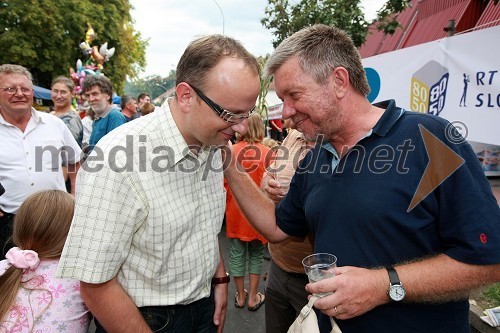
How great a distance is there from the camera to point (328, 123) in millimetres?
1667

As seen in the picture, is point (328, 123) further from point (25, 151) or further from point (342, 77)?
point (25, 151)

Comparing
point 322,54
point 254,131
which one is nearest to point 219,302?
point 322,54

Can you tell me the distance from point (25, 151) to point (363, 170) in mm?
3169

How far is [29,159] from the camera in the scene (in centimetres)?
330

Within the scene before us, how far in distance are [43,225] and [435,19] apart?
14.1 m

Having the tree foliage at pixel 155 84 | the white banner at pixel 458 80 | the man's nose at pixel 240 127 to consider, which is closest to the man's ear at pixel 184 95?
the man's nose at pixel 240 127

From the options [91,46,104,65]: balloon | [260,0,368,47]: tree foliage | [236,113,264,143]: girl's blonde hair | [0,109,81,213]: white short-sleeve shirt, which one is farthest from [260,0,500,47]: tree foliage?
[91,46,104,65]: balloon

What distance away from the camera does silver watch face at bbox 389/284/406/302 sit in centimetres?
135

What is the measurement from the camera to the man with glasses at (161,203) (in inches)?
50.6

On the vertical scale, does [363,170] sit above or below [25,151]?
above

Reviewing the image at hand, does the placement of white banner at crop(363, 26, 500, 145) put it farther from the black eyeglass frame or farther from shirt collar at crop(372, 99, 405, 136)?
the black eyeglass frame

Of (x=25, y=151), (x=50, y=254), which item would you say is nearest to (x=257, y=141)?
(x=25, y=151)

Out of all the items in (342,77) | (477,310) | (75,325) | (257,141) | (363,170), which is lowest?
(75,325)

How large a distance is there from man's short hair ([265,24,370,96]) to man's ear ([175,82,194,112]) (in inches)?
19.1
